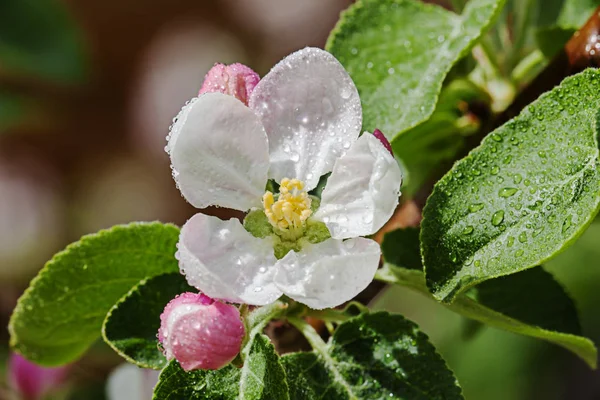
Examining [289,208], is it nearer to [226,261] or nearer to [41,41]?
[226,261]

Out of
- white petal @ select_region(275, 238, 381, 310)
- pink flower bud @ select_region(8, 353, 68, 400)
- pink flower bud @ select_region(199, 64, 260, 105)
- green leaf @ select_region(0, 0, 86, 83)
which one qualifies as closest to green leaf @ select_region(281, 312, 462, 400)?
white petal @ select_region(275, 238, 381, 310)

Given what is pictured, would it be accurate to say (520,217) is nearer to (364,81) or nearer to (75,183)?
(364,81)

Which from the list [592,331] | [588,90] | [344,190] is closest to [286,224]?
[344,190]

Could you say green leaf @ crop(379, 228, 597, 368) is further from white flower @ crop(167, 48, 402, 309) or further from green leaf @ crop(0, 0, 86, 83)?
green leaf @ crop(0, 0, 86, 83)

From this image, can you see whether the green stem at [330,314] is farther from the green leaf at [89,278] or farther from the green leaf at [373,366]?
the green leaf at [89,278]

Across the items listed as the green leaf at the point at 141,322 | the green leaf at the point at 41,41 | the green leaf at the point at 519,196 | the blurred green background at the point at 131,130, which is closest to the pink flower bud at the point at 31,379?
the green leaf at the point at 141,322

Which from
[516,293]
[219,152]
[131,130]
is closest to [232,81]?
[219,152]
